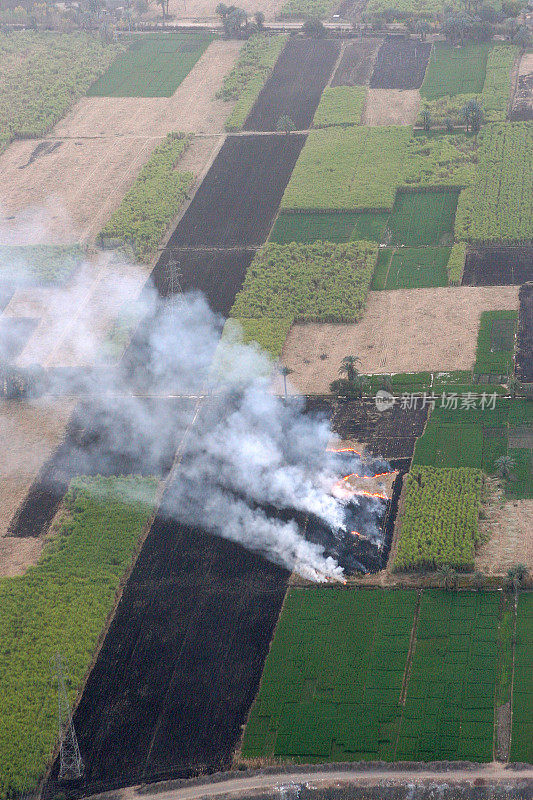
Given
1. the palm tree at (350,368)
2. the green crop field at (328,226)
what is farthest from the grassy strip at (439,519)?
the green crop field at (328,226)

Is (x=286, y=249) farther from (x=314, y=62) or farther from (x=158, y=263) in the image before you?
(x=314, y=62)

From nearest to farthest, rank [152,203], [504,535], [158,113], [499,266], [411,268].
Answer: [504,535] → [499,266] → [411,268] → [152,203] → [158,113]

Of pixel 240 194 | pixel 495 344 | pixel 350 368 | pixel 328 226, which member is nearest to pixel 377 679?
pixel 350 368

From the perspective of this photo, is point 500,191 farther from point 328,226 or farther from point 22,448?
point 22,448

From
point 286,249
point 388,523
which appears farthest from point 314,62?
point 388,523

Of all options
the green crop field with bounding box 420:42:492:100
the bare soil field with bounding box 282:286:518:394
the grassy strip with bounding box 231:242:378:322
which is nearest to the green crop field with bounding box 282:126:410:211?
the grassy strip with bounding box 231:242:378:322

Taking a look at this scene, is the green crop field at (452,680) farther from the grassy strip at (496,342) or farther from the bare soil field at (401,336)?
the bare soil field at (401,336)

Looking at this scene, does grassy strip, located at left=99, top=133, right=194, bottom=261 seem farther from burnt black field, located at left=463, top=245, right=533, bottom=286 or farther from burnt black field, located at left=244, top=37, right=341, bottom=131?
burnt black field, located at left=463, top=245, right=533, bottom=286
